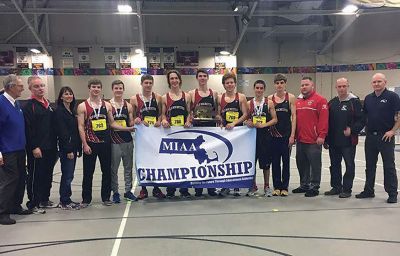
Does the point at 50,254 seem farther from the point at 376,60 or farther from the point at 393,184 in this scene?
the point at 376,60

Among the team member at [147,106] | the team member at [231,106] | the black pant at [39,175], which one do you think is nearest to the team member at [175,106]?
the team member at [147,106]

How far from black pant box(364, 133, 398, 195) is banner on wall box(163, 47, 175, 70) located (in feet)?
40.1

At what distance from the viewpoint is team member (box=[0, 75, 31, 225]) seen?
397 centimetres

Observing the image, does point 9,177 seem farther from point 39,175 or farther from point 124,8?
point 124,8

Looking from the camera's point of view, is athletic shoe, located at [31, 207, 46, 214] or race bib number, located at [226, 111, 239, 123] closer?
athletic shoe, located at [31, 207, 46, 214]

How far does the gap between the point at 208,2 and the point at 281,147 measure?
11885mm

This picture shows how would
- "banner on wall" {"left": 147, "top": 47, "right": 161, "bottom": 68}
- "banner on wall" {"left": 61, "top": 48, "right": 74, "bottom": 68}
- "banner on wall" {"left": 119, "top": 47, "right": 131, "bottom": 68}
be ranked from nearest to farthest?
"banner on wall" {"left": 61, "top": 48, "right": 74, "bottom": 68} → "banner on wall" {"left": 119, "top": 47, "right": 131, "bottom": 68} → "banner on wall" {"left": 147, "top": 47, "right": 161, "bottom": 68}

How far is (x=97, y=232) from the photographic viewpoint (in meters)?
3.56

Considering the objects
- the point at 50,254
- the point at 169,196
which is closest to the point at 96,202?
the point at 169,196

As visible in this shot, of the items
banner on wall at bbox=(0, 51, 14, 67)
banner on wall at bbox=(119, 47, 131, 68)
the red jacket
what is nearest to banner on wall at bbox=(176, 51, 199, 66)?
banner on wall at bbox=(119, 47, 131, 68)

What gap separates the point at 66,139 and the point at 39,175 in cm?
55

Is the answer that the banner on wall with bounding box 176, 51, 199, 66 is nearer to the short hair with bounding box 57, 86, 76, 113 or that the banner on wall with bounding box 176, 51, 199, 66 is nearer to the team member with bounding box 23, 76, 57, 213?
the short hair with bounding box 57, 86, 76, 113

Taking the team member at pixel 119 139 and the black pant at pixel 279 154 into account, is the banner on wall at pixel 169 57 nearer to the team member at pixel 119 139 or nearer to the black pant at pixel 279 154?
the team member at pixel 119 139

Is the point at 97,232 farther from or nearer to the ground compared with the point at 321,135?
nearer to the ground
